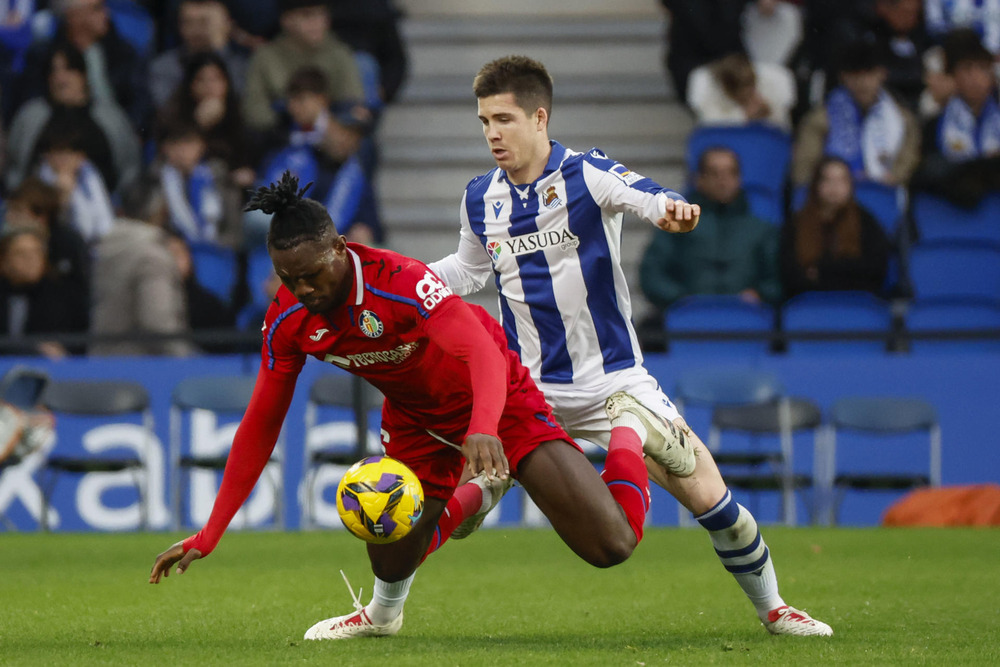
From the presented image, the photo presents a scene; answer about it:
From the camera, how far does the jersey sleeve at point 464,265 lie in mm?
5414

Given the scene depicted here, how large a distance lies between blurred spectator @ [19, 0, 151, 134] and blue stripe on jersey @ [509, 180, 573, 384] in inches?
337

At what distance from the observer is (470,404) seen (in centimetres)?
493

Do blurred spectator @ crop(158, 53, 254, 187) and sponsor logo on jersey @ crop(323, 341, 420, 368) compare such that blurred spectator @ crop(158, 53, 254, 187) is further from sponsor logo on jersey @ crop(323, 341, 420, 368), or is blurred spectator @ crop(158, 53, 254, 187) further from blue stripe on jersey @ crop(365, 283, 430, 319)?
blue stripe on jersey @ crop(365, 283, 430, 319)

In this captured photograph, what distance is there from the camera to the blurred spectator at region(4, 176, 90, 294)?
37.3ft

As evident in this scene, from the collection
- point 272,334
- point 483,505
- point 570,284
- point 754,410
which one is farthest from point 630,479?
point 754,410

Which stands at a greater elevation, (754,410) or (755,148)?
(755,148)

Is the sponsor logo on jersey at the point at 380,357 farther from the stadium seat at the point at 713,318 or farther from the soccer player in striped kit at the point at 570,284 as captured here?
the stadium seat at the point at 713,318

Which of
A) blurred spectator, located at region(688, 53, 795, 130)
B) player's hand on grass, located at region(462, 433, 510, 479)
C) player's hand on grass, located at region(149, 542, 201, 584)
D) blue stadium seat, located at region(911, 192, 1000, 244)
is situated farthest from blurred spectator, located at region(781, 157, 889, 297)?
player's hand on grass, located at region(149, 542, 201, 584)

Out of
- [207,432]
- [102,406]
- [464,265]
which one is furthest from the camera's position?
[207,432]

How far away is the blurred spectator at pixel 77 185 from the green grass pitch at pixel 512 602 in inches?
133

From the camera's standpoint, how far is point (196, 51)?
42.4 ft

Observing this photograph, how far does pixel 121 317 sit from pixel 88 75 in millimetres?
2916

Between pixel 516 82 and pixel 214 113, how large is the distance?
7729mm

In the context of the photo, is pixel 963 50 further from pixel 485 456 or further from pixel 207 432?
pixel 485 456
